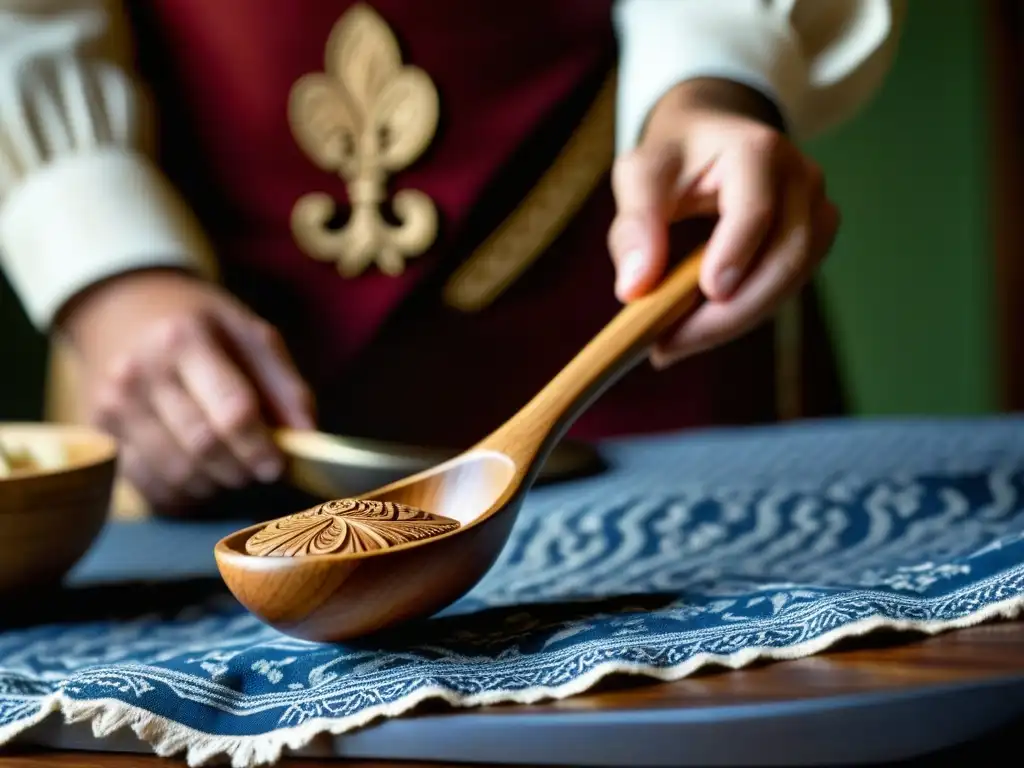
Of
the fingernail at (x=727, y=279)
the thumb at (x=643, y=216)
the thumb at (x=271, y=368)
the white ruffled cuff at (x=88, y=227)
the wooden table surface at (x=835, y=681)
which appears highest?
the white ruffled cuff at (x=88, y=227)

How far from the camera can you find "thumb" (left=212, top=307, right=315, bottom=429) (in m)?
0.60

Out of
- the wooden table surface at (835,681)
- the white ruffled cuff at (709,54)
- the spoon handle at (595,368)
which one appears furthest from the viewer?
the white ruffled cuff at (709,54)

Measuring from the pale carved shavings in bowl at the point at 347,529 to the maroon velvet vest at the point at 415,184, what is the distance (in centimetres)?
42

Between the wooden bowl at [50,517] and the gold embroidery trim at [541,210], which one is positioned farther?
the gold embroidery trim at [541,210]

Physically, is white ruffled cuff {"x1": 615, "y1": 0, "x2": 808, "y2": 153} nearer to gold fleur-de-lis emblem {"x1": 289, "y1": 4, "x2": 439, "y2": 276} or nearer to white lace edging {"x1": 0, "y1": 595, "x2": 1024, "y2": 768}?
gold fleur-de-lis emblem {"x1": 289, "y1": 4, "x2": 439, "y2": 276}

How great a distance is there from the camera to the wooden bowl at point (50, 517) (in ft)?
1.26

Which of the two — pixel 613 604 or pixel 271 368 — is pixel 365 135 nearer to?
pixel 271 368

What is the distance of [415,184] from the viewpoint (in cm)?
74

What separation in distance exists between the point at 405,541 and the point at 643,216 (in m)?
0.20

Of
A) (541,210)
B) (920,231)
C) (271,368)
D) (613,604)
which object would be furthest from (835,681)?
Answer: (920,231)

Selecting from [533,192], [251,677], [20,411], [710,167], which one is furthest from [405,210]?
[20,411]

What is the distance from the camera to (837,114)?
76 cm

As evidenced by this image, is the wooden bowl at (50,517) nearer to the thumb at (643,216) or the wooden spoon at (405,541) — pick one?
the wooden spoon at (405,541)

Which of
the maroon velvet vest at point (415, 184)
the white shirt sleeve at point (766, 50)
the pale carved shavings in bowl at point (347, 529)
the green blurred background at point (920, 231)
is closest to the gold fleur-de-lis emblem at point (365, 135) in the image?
the maroon velvet vest at point (415, 184)
